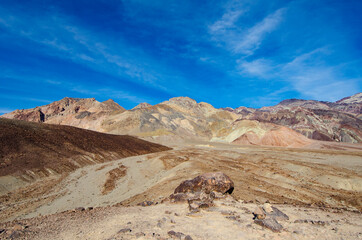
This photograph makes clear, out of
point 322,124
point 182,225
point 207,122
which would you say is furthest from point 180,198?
point 207,122

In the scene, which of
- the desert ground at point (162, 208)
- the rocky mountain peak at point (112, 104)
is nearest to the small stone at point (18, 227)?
the desert ground at point (162, 208)

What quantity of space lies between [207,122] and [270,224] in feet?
390

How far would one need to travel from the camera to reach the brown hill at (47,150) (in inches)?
878

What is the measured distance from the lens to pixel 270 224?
693cm

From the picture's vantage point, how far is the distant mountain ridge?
7988cm

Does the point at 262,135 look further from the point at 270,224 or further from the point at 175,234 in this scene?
the point at 175,234

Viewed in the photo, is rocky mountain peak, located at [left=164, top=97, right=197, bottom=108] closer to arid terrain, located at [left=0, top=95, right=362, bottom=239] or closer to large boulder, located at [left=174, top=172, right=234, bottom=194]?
arid terrain, located at [left=0, top=95, right=362, bottom=239]

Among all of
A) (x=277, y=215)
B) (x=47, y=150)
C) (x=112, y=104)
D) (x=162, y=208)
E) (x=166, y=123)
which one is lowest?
(x=162, y=208)

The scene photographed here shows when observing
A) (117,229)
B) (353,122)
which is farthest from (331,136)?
(117,229)

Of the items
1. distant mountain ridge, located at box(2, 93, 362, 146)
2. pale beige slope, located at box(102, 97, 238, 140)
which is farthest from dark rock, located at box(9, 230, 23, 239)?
pale beige slope, located at box(102, 97, 238, 140)

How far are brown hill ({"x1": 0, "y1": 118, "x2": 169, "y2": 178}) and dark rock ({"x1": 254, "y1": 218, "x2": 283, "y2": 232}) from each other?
2299 cm

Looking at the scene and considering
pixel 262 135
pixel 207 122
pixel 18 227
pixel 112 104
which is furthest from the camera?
pixel 112 104

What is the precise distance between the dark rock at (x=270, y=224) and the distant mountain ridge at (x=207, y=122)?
71.5m

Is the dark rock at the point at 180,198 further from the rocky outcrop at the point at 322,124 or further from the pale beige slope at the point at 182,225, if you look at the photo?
the rocky outcrop at the point at 322,124
